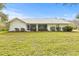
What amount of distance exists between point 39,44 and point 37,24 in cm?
24

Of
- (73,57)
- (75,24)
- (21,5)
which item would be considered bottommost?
(73,57)

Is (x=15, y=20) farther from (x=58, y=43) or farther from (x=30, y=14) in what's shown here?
(x=58, y=43)

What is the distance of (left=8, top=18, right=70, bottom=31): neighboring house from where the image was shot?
10.2 feet

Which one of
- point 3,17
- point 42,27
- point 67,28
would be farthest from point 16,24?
point 67,28

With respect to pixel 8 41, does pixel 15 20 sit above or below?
above

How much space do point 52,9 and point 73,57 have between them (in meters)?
0.60

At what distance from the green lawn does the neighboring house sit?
6 cm

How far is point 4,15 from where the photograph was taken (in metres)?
3.12

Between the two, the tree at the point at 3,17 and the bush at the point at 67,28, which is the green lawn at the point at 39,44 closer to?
the bush at the point at 67,28

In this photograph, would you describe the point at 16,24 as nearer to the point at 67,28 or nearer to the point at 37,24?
the point at 37,24

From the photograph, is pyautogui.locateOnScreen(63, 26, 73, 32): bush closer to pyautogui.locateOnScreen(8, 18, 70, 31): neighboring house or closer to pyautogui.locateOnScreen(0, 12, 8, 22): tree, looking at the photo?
pyautogui.locateOnScreen(8, 18, 70, 31): neighboring house

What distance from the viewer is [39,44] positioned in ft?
10.1

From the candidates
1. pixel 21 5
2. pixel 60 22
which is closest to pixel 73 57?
pixel 60 22

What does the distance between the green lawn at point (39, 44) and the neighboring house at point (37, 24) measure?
0.20ft
